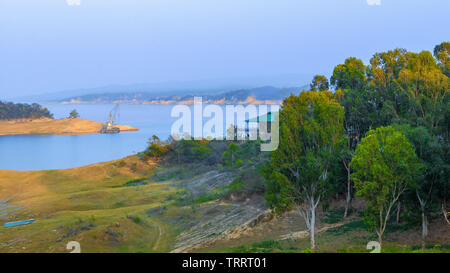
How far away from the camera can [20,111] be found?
79125 millimetres

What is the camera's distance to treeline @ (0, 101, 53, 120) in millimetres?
77450

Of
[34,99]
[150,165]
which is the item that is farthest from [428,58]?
[34,99]

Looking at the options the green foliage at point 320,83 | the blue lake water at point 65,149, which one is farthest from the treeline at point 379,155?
the blue lake water at point 65,149

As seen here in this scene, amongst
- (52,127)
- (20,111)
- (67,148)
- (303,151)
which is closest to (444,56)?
(303,151)

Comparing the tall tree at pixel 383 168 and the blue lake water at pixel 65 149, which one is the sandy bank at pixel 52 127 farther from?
the tall tree at pixel 383 168

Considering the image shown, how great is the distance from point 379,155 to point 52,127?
7321 centimetres

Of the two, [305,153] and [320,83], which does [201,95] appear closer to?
[320,83]

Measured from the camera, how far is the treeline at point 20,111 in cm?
7745

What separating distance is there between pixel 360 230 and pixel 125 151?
40.9 m

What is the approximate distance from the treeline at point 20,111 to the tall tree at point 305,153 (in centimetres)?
7883

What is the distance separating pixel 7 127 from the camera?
74.4m

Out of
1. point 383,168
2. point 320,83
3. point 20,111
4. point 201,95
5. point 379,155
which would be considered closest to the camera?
point 383,168
